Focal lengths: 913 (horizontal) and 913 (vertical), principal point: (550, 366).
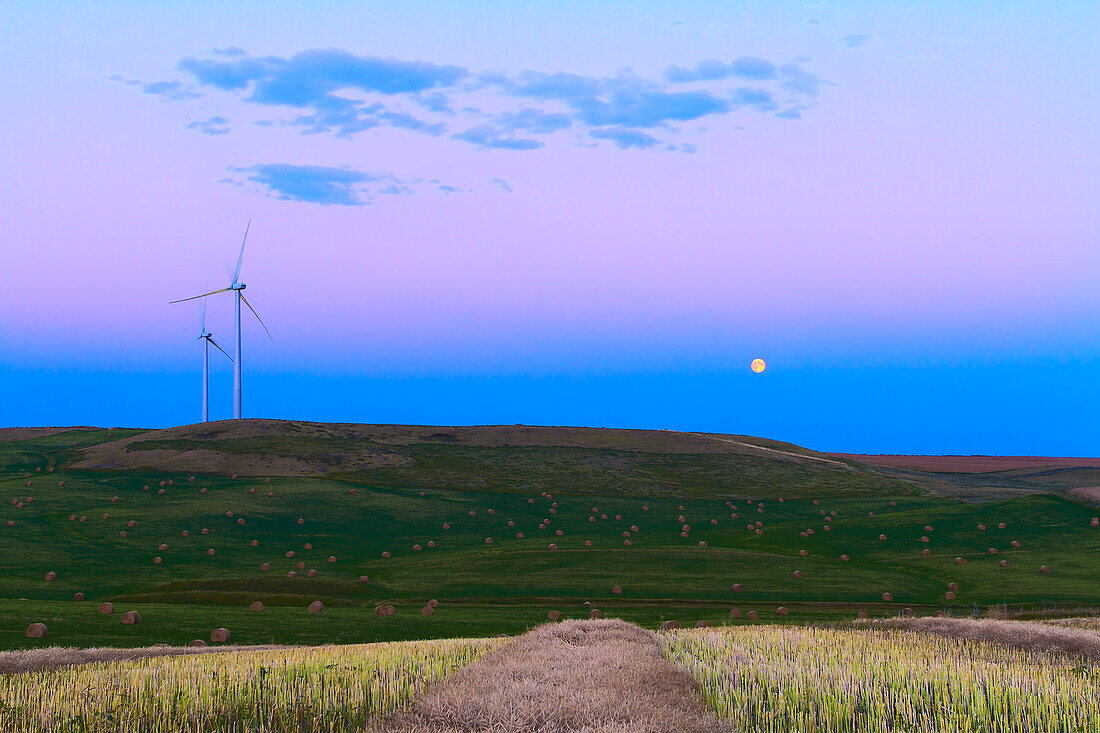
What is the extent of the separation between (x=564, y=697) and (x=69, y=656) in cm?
1573

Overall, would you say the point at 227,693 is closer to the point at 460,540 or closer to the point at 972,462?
the point at 460,540

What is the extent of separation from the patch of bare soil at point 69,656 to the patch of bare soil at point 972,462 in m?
140

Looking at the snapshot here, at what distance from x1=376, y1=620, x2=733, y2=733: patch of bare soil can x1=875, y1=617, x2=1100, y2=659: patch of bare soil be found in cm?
1220

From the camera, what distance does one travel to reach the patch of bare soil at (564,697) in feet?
44.6

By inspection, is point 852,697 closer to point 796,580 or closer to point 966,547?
point 796,580

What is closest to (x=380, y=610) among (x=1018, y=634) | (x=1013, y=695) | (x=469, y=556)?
(x=469, y=556)

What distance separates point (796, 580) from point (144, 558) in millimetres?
39702

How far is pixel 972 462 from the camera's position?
17375cm

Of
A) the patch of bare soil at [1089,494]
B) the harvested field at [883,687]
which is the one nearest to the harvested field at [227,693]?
the harvested field at [883,687]

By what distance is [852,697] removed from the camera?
16344 mm

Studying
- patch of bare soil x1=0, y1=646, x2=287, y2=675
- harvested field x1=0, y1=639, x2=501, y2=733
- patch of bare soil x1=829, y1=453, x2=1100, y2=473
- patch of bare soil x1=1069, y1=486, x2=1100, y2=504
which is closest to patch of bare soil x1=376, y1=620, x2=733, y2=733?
harvested field x1=0, y1=639, x2=501, y2=733

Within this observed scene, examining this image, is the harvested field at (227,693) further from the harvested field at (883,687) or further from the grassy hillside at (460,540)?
the grassy hillside at (460,540)

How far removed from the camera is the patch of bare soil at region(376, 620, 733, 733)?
44.6 feet

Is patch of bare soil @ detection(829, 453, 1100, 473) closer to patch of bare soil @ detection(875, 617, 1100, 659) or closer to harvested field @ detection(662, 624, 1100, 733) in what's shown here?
patch of bare soil @ detection(875, 617, 1100, 659)
